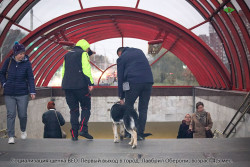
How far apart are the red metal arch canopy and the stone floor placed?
9758 millimetres

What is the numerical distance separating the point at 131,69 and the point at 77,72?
92 centimetres

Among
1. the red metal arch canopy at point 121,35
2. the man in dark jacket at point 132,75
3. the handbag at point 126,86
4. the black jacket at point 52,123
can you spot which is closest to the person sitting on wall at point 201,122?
the man in dark jacket at point 132,75

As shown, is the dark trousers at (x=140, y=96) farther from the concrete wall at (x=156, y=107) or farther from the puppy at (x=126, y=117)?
the concrete wall at (x=156, y=107)

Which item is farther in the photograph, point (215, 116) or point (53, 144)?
point (215, 116)

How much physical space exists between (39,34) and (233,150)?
1186cm

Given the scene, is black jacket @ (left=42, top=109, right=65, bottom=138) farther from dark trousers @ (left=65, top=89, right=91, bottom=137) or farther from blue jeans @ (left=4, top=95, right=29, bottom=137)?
dark trousers @ (left=65, top=89, right=91, bottom=137)

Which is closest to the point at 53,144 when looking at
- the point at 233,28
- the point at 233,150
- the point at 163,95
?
the point at 233,150

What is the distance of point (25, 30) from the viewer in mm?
15289

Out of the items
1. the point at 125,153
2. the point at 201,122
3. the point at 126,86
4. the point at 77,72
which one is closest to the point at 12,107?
the point at 77,72

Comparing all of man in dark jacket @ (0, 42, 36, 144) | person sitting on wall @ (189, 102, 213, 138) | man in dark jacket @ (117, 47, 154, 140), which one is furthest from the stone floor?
person sitting on wall @ (189, 102, 213, 138)

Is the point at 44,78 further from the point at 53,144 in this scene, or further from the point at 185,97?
→ the point at 53,144

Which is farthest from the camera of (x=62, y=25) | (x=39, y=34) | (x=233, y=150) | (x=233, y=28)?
(x=62, y=25)

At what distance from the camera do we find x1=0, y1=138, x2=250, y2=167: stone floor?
4.24 metres

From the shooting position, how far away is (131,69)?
5633 mm
